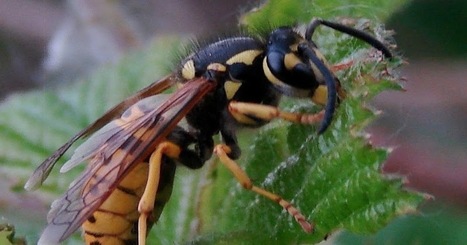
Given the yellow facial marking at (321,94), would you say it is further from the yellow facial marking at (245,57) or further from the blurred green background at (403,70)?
the blurred green background at (403,70)

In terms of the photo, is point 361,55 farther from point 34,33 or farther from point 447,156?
point 34,33

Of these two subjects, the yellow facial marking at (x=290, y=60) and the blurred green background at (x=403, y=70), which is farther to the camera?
the blurred green background at (x=403, y=70)

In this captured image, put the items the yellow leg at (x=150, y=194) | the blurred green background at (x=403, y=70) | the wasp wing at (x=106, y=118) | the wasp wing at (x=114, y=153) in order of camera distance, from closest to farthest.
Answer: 1. the wasp wing at (x=114, y=153)
2. the yellow leg at (x=150, y=194)
3. the wasp wing at (x=106, y=118)
4. the blurred green background at (x=403, y=70)

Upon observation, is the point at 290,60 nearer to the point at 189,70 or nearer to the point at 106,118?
the point at 189,70

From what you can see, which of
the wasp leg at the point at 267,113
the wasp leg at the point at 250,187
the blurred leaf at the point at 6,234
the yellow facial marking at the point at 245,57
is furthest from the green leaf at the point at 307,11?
the blurred leaf at the point at 6,234

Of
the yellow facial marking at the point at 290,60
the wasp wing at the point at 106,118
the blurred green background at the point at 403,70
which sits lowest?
the blurred green background at the point at 403,70

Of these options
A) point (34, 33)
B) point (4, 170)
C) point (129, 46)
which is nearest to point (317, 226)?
point (4, 170)

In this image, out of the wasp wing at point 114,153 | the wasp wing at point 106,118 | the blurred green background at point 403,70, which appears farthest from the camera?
the blurred green background at point 403,70

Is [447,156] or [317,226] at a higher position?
[317,226]
